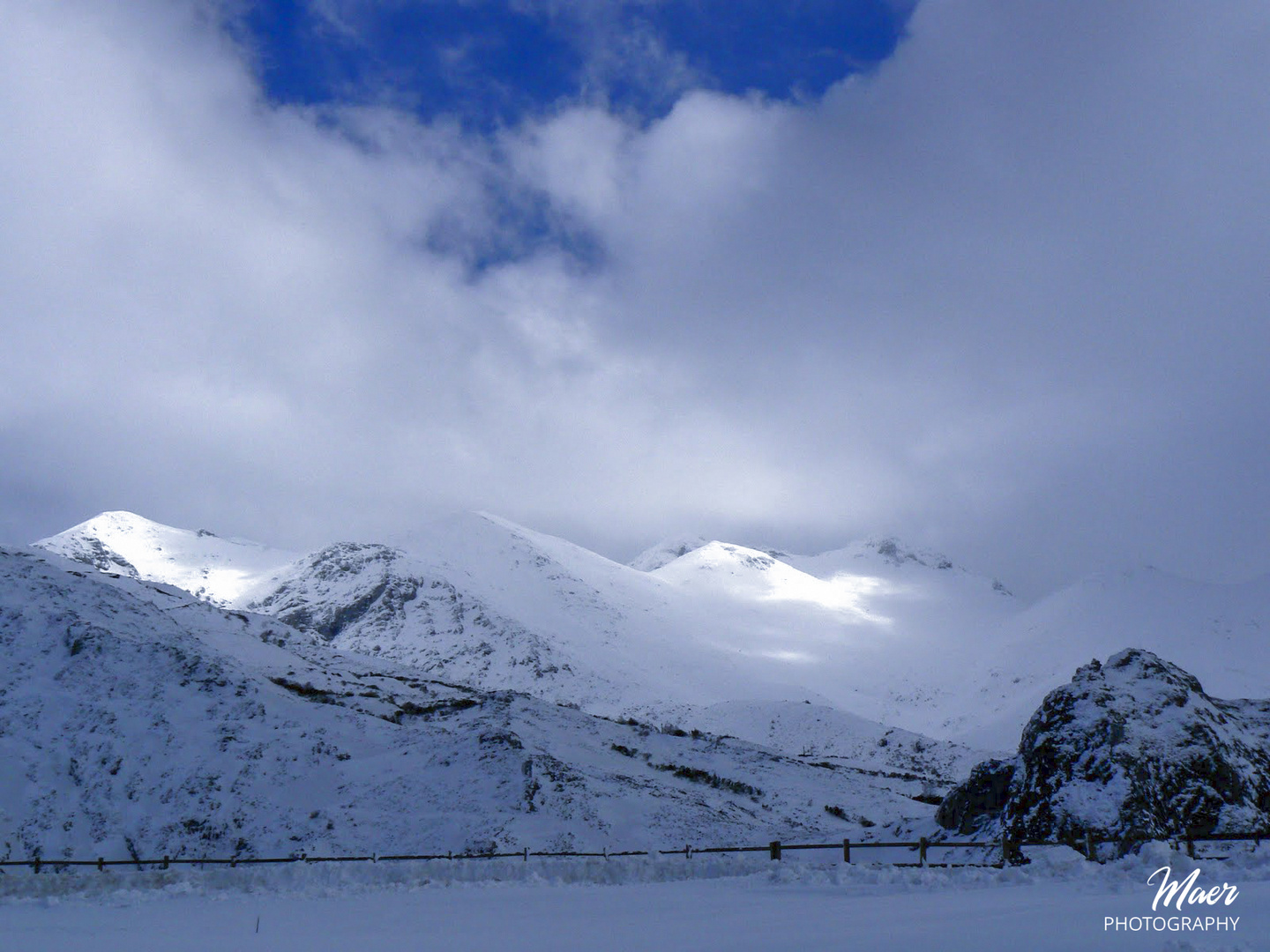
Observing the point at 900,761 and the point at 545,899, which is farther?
the point at 900,761

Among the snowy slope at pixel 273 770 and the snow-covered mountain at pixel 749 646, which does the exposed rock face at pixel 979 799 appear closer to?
the snowy slope at pixel 273 770

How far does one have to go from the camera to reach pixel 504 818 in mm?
33250

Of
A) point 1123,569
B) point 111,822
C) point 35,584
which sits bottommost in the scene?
point 111,822

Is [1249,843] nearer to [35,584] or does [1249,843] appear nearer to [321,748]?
[321,748]

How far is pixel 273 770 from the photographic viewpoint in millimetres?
36094

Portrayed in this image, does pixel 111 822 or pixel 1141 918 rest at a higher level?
pixel 1141 918

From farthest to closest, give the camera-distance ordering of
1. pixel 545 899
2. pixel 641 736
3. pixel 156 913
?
pixel 641 736 → pixel 545 899 → pixel 156 913

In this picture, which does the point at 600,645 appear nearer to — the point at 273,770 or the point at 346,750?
the point at 346,750

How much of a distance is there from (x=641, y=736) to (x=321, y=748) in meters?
23.6

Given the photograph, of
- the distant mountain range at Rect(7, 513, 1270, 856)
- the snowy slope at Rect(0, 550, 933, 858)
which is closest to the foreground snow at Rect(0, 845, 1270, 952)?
the snowy slope at Rect(0, 550, 933, 858)

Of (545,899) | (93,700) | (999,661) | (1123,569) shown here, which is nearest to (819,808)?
(545,899)

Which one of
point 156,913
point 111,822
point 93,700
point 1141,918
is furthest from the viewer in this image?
point 93,700

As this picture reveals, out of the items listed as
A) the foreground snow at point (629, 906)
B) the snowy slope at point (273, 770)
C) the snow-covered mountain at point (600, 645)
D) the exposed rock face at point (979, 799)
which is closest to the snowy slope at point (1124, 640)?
the snow-covered mountain at point (600, 645)

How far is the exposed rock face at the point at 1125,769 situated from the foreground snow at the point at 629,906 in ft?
22.2
